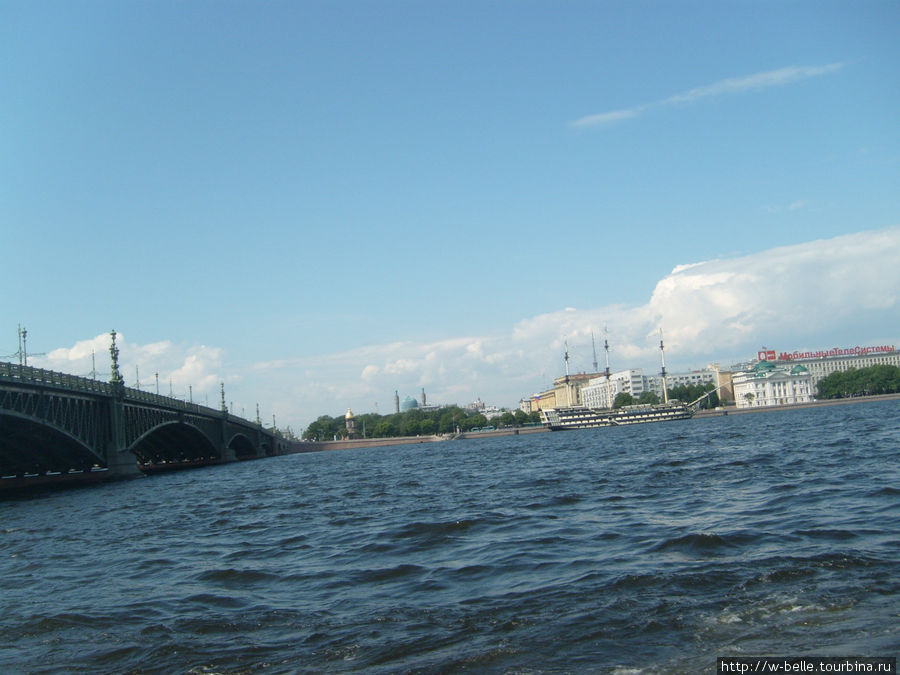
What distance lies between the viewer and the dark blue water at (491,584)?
865 cm

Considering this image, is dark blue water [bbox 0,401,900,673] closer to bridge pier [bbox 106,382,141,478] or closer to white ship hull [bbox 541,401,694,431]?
bridge pier [bbox 106,382,141,478]

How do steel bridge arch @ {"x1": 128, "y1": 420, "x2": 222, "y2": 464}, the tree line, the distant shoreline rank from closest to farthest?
steel bridge arch @ {"x1": 128, "y1": 420, "x2": 222, "y2": 464} < the tree line < the distant shoreline

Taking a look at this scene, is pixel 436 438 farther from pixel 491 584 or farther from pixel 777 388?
pixel 491 584

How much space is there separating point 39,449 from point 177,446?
44427mm

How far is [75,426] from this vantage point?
185ft

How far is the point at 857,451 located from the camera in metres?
31.6

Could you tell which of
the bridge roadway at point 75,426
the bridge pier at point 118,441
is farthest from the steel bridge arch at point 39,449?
the bridge pier at point 118,441

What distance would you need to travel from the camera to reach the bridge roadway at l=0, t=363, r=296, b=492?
46.8m

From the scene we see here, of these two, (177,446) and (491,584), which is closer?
(491,584)

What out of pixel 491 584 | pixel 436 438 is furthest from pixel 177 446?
pixel 436 438

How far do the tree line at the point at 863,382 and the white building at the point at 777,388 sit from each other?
5.43m

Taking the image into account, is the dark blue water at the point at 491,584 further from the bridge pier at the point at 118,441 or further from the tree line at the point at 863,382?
the tree line at the point at 863,382

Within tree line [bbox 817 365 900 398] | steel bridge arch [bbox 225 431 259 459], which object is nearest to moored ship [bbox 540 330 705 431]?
tree line [bbox 817 365 900 398]

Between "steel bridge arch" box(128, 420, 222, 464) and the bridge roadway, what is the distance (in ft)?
0.83
